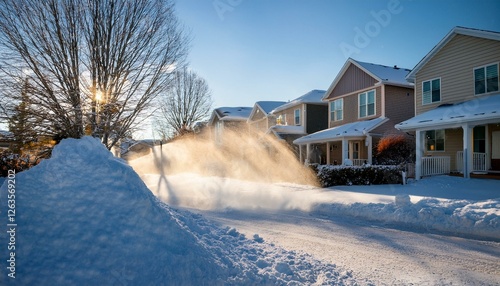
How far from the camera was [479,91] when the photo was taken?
14594 millimetres

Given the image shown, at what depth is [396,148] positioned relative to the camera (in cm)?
1812

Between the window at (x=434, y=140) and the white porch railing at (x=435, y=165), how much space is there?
183 cm

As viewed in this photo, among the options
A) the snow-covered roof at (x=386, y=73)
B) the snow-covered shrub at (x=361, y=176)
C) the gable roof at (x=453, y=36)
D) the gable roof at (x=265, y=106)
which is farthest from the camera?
the gable roof at (x=265, y=106)

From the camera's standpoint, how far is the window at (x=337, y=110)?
78.4 feet

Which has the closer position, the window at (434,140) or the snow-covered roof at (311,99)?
the window at (434,140)

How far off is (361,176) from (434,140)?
7258mm

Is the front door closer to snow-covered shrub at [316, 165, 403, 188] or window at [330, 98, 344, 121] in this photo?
snow-covered shrub at [316, 165, 403, 188]

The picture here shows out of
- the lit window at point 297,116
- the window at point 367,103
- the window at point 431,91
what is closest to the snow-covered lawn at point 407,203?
the window at point 431,91

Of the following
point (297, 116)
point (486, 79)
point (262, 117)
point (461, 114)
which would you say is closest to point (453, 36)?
point (486, 79)

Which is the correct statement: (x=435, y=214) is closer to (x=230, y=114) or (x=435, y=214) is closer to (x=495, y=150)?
(x=495, y=150)

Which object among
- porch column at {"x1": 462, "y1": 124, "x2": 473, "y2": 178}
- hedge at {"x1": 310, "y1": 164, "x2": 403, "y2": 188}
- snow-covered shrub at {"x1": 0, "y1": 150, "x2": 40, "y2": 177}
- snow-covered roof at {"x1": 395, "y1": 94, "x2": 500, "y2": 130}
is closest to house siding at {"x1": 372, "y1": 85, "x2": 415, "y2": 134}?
snow-covered roof at {"x1": 395, "y1": 94, "x2": 500, "y2": 130}

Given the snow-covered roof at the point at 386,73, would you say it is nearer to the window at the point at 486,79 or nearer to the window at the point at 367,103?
the window at the point at 367,103

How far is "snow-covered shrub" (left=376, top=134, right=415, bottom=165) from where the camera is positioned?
17.8m

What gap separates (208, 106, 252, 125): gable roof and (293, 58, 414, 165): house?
1491 centimetres
